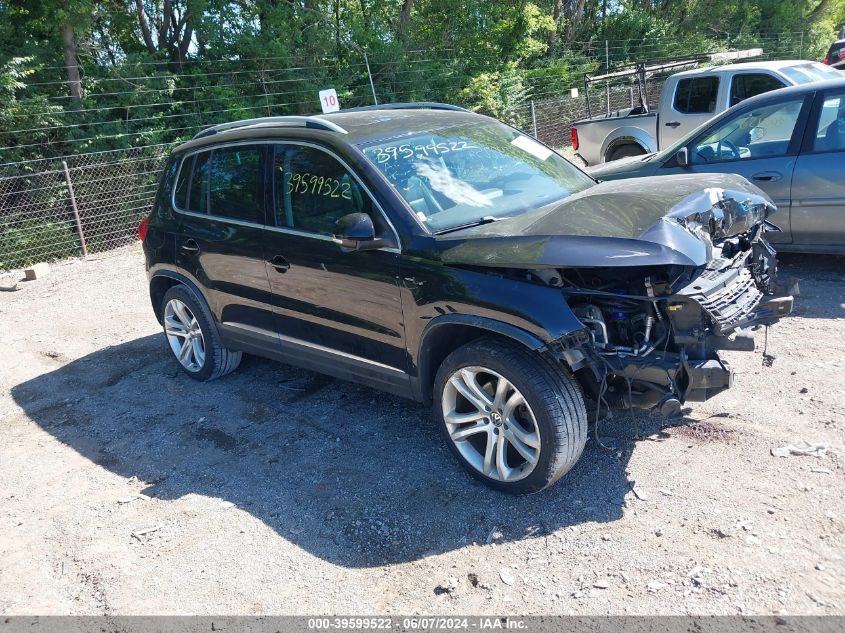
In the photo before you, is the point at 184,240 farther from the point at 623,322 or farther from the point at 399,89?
the point at 399,89

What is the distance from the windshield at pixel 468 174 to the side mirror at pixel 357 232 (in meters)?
0.29

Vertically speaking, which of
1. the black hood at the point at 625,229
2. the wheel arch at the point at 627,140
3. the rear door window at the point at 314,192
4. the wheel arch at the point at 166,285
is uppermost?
the rear door window at the point at 314,192

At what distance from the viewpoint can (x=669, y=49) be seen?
27.8m

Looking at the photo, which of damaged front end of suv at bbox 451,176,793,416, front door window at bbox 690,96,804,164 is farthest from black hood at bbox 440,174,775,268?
Result: front door window at bbox 690,96,804,164

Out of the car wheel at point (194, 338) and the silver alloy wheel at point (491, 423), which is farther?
the car wheel at point (194, 338)

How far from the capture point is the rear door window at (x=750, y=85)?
32.0 feet

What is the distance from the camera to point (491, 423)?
3.88 metres

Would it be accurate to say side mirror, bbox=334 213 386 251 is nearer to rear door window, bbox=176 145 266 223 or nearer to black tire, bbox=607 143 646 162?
rear door window, bbox=176 145 266 223

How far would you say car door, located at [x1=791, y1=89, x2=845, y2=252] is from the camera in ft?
20.1

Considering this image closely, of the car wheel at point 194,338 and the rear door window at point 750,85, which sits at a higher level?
the rear door window at point 750,85

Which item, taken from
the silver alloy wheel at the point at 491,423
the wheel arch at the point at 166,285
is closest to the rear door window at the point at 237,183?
the wheel arch at the point at 166,285

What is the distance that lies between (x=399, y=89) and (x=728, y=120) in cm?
1241

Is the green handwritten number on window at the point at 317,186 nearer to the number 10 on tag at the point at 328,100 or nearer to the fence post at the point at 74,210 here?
the number 10 on tag at the point at 328,100

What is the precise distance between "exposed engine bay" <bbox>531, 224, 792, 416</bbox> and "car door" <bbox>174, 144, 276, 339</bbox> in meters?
2.19
